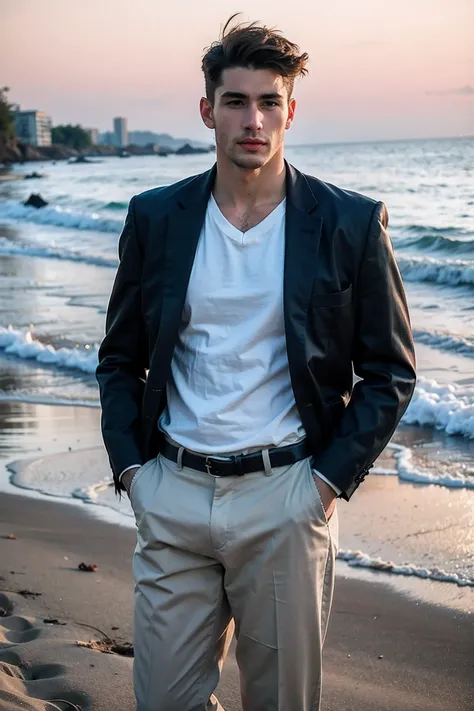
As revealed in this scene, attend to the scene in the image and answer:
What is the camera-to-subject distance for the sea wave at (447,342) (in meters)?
10.9

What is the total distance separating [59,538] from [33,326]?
7.54m

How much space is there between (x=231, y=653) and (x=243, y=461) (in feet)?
5.63

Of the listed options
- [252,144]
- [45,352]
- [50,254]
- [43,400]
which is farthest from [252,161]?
[50,254]

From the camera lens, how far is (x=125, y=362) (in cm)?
305

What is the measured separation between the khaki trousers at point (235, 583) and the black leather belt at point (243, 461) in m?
0.02

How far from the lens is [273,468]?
2648 mm

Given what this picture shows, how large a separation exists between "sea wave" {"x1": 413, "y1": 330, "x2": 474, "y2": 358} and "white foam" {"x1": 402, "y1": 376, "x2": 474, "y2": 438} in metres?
2.20

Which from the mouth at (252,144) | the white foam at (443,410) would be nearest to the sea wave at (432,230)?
the white foam at (443,410)

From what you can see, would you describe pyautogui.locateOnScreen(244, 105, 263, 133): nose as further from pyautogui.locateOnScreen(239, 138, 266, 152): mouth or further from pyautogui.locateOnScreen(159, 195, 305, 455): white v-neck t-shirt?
pyautogui.locateOnScreen(159, 195, 305, 455): white v-neck t-shirt

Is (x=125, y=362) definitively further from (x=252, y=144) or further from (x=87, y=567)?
(x=87, y=567)

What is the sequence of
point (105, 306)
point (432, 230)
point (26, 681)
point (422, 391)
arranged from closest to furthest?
1. point (26, 681)
2. point (422, 391)
3. point (105, 306)
4. point (432, 230)

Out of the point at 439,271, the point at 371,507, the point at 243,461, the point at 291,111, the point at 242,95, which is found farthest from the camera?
the point at 439,271

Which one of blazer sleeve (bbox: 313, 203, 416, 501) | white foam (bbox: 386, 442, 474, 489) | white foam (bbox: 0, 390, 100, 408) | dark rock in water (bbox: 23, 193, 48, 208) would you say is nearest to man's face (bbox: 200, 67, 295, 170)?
blazer sleeve (bbox: 313, 203, 416, 501)

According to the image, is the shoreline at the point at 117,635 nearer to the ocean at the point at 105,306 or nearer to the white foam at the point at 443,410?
the ocean at the point at 105,306
